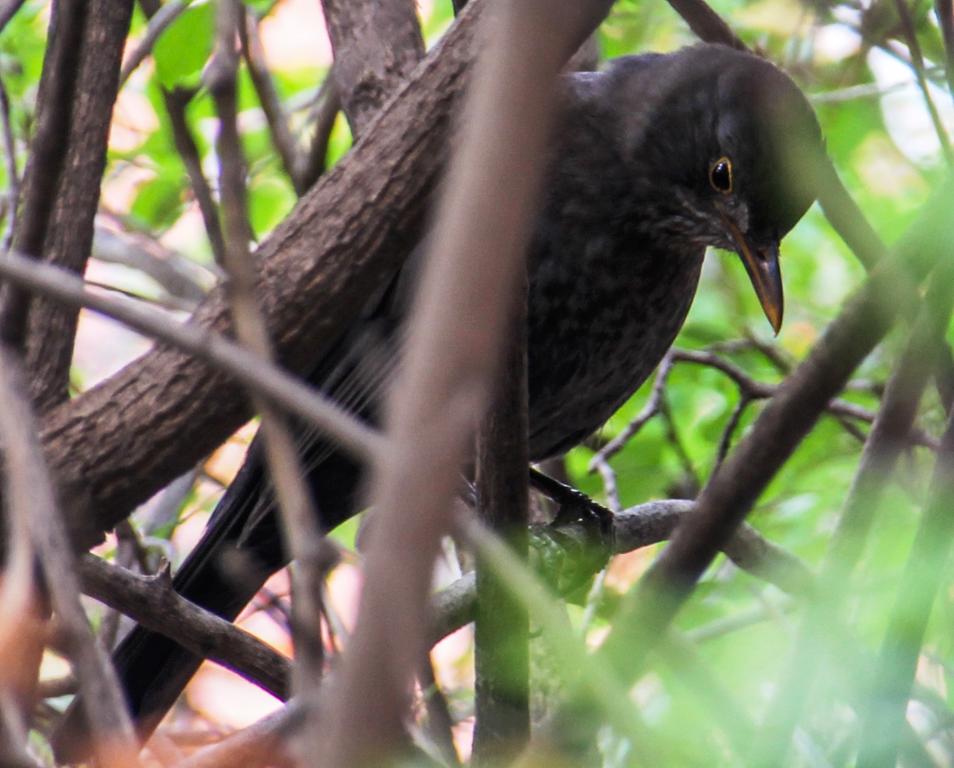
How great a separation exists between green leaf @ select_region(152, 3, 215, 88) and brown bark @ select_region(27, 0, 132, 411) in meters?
0.11

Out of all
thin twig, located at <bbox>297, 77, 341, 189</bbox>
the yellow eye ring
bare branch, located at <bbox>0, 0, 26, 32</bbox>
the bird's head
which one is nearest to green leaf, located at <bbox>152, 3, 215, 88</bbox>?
bare branch, located at <bbox>0, 0, 26, 32</bbox>

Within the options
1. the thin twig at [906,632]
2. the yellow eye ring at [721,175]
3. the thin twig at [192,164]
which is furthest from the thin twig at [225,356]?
the yellow eye ring at [721,175]

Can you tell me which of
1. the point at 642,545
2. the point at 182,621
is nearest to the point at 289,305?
the point at 182,621

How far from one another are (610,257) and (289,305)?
3.57ft

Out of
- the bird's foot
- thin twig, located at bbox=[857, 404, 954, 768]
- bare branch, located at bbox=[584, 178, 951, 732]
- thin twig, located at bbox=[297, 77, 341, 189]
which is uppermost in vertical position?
thin twig, located at bbox=[297, 77, 341, 189]

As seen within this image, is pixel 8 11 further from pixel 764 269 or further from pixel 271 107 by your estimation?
pixel 764 269

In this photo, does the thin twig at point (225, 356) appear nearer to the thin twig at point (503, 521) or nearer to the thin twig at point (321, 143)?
the thin twig at point (503, 521)

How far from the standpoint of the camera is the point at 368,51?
412cm

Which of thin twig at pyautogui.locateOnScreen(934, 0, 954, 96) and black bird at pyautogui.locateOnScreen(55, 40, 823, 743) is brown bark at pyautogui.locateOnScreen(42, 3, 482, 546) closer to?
black bird at pyautogui.locateOnScreen(55, 40, 823, 743)

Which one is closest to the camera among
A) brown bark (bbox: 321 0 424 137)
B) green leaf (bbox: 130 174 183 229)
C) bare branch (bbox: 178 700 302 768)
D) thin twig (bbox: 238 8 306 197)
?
bare branch (bbox: 178 700 302 768)

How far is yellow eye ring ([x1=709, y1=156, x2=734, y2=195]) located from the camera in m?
3.82

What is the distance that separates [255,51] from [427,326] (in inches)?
143

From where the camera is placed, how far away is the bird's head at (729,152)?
12.2 ft

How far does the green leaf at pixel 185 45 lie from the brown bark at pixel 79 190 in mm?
113
